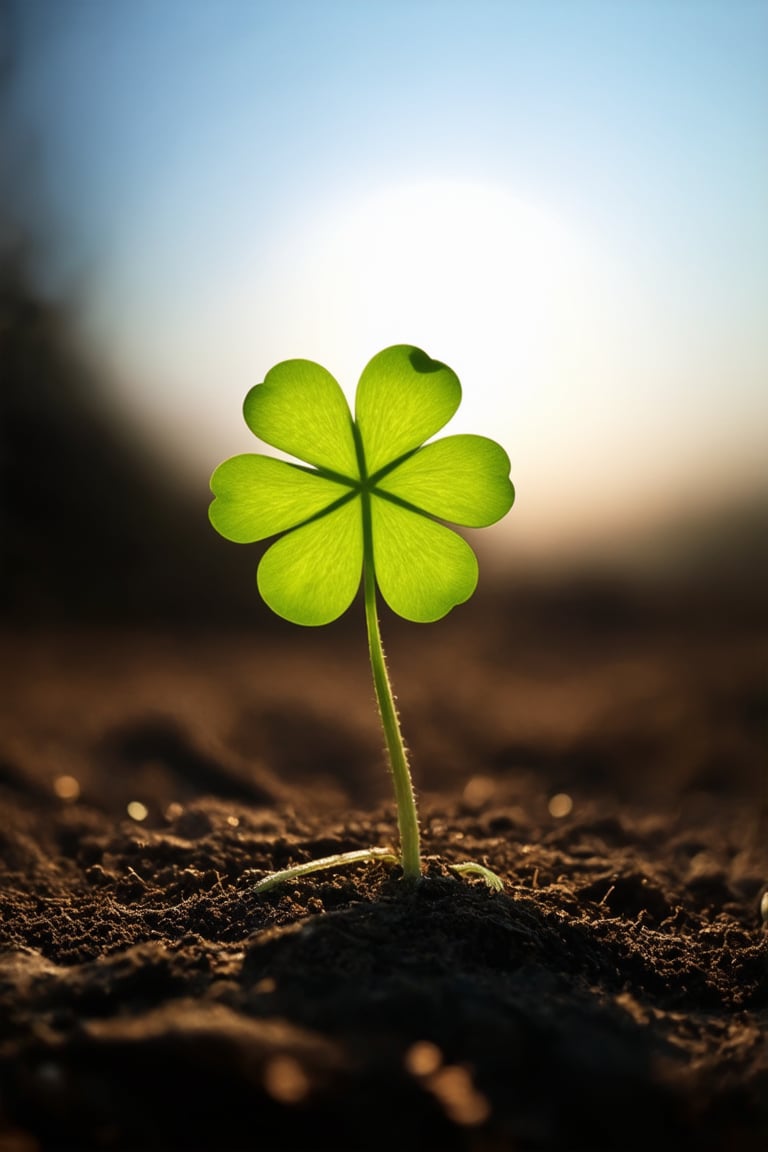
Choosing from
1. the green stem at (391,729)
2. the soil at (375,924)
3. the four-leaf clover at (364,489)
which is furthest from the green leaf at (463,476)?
the soil at (375,924)

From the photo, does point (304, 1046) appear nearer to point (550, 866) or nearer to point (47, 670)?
point (550, 866)

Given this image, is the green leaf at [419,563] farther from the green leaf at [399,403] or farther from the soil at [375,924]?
the soil at [375,924]

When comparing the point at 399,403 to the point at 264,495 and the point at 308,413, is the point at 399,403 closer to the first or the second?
the point at 308,413

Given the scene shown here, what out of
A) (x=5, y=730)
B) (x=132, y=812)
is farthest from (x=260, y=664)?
(x=132, y=812)

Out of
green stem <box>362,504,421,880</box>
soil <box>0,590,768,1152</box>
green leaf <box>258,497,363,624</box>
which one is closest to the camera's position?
soil <box>0,590,768,1152</box>

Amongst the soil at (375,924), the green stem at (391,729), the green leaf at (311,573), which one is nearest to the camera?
the soil at (375,924)

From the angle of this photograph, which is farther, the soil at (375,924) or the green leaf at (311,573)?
the green leaf at (311,573)

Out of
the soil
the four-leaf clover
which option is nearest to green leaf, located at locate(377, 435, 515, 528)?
the four-leaf clover

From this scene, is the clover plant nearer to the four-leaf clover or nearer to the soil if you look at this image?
the four-leaf clover

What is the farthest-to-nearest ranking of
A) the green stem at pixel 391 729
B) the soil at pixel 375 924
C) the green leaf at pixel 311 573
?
the green leaf at pixel 311 573 < the green stem at pixel 391 729 < the soil at pixel 375 924
